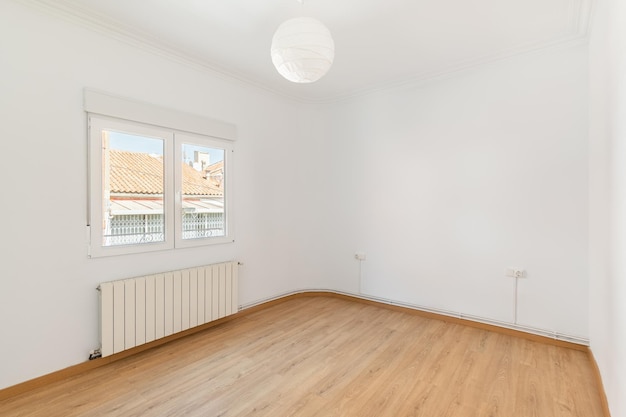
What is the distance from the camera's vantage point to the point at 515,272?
3.19 meters

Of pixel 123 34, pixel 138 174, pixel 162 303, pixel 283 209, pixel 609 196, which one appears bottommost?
pixel 162 303

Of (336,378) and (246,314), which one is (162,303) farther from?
(336,378)

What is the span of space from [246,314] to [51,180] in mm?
2533

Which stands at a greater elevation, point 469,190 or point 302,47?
point 302,47

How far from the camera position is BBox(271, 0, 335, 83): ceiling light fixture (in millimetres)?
1823

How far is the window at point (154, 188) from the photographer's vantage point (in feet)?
8.72

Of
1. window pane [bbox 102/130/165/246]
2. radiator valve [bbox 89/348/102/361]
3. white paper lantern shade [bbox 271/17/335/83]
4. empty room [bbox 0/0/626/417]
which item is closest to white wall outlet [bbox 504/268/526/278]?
empty room [bbox 0/0/626/417]

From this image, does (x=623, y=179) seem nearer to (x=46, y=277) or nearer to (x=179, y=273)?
(x=179, y=273)

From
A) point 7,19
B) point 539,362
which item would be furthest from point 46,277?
point 539,362

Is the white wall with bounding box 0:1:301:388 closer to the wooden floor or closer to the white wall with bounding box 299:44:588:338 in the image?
the wooden floor

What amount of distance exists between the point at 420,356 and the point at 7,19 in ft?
14.3

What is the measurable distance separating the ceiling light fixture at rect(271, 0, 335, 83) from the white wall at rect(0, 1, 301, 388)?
179 cm

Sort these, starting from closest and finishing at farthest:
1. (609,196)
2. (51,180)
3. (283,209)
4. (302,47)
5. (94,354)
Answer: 1. (302,47)
2. (609,196)
3. (51,180)
4. (94,354)
5. (283,209)

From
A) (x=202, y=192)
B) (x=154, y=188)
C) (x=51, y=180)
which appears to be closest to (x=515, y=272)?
(x=202, y=192)
